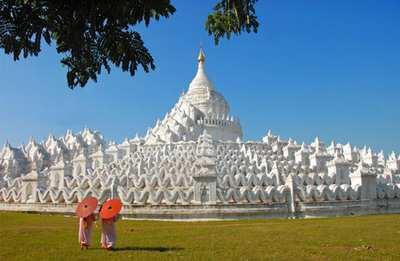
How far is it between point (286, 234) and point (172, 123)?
127ft

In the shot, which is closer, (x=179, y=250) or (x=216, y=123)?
(x=179, y=250)

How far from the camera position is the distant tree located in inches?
179

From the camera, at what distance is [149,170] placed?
3766cm

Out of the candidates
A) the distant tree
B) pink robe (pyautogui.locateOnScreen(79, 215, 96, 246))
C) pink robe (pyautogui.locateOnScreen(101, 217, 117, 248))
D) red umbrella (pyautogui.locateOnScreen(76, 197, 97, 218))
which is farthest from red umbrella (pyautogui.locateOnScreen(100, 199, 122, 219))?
the distant tree

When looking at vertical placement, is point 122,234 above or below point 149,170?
below

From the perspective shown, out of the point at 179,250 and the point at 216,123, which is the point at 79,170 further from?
the point at 179,250

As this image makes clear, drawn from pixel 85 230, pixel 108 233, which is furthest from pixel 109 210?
pixel 85 230

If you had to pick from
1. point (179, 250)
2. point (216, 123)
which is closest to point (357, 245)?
point (179, 250)

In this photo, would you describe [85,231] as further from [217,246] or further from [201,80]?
[201,80]

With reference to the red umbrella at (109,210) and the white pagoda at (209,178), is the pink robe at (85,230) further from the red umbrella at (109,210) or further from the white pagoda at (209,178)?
the white pagoda at (209,178)

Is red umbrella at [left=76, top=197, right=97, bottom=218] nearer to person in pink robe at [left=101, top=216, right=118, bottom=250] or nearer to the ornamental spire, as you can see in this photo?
person in pink robe at [left=101, top=216, right=118, bottom=250]

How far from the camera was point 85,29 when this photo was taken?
498cm

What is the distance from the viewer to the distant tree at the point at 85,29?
4559 millimetres

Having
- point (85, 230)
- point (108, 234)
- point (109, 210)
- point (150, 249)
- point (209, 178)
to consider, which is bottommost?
point (150, 249)
